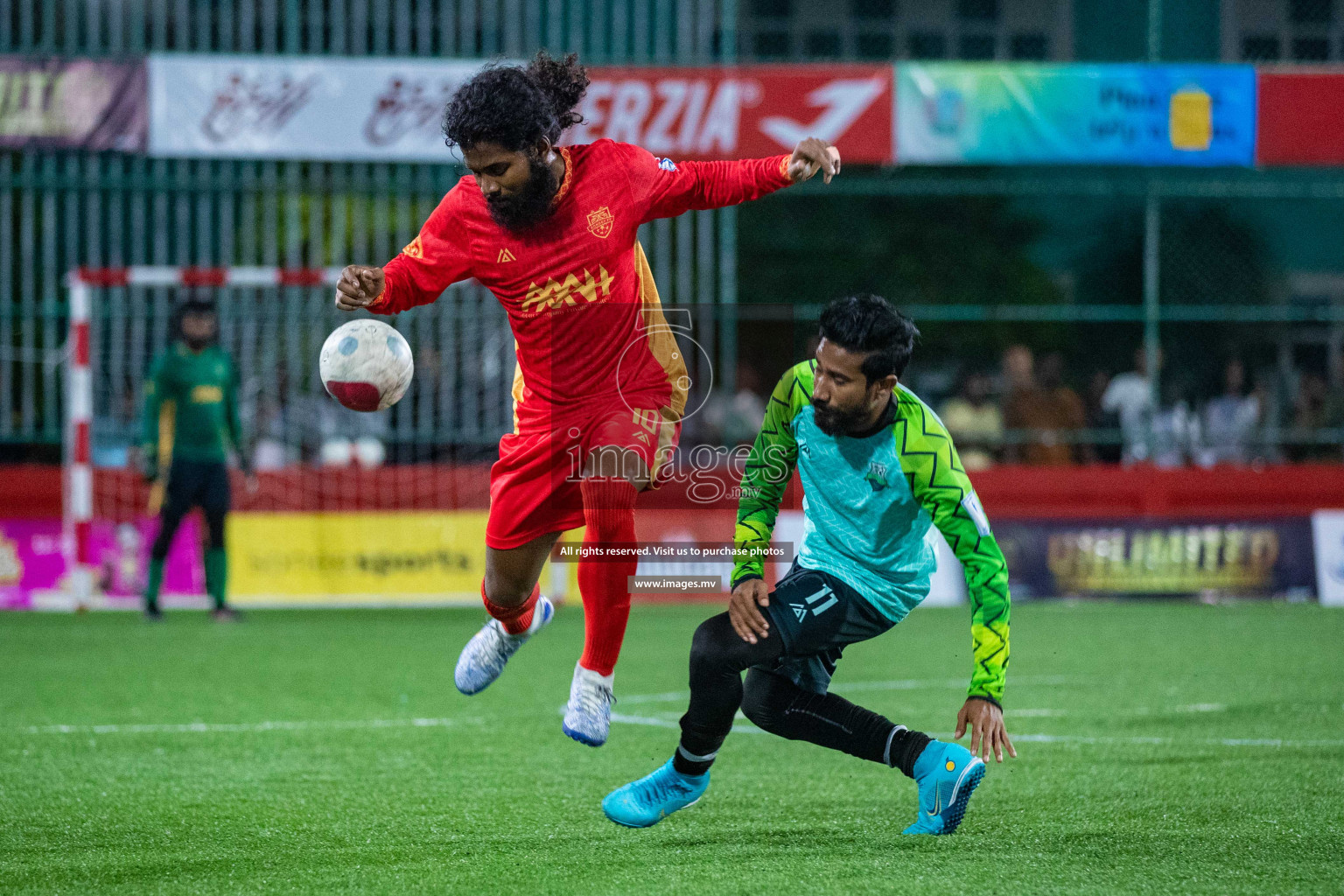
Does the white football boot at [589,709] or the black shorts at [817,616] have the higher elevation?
the black shorts at [817,616]

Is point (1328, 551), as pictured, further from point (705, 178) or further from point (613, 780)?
point (705, 178)

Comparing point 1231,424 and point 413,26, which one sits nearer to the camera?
point 413,26

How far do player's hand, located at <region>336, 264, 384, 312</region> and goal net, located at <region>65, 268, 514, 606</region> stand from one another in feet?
24.5

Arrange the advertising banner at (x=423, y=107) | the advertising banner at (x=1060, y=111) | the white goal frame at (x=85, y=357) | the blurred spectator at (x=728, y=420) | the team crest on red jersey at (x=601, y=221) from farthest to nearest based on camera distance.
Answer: the blurred spectator at (x=728, y=420) → the advertising banner at (x=1060, y=111) → the advertising banner at (x=423, y=107) → the white goal frame at (x=85, y=357) → the team crest on red jersey at (x=601, y=221)

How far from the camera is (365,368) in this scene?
17.6 feet

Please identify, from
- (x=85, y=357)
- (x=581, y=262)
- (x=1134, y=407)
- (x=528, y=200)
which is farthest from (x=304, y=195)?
(x=528, y=200)

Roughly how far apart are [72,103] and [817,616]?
11558mm

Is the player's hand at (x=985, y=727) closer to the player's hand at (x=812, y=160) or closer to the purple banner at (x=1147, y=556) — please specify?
the player's hand at (x=812, y=160)

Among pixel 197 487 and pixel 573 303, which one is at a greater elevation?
pixel 573 303

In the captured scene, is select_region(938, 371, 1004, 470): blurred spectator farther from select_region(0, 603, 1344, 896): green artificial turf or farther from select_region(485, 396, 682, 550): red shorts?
select_region(485, 396, 682, 550): red shorts

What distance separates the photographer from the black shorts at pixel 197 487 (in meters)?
11.7

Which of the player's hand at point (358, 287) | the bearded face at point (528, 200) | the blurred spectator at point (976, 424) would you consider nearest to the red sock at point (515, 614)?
the player's hand at point (358, 287)

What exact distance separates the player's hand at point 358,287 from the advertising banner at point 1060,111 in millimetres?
10159

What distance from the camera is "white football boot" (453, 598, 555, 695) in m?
5.95
